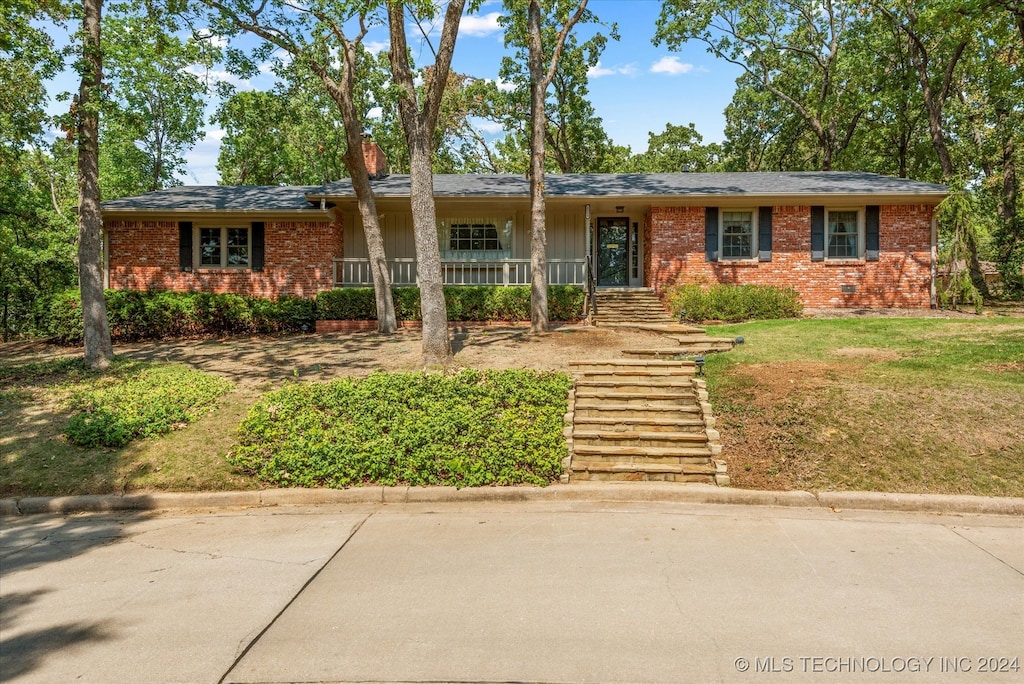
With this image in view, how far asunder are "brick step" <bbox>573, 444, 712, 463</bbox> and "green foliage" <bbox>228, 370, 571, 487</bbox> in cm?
31

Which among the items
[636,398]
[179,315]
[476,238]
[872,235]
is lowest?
[636,398]

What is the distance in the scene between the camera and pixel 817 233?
16.2 m

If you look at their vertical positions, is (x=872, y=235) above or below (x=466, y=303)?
above

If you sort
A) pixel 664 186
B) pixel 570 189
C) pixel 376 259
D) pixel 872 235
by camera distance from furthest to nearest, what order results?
pixel 570 189, pixel 664 186, pixel 872 235, pixel 376 259

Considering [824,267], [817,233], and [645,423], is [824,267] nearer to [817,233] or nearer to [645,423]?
[817,233]

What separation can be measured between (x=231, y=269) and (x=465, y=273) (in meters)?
6.70

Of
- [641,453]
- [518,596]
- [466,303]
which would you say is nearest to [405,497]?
[518,596]

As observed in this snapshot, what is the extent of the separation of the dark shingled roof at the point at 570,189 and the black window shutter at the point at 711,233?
0.65 meters

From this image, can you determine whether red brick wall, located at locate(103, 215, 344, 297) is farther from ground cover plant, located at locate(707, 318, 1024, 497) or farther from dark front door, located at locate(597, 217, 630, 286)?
ground cover plant, located at locate(707, 318, 1024, 497)

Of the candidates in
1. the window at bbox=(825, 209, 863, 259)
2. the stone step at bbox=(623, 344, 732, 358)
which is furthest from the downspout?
the stone step at bbox=(623, 344, 732, 358)

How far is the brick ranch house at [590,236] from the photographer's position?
53.0 ft

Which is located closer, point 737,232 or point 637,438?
point 637,438

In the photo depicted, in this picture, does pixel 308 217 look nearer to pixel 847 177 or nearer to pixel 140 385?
pixel 140 385

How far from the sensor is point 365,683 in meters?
2.85
